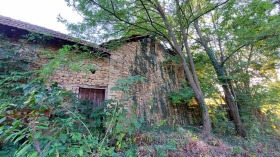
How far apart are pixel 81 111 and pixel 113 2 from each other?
3426 mm

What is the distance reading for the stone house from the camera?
13.8ft

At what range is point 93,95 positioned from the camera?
4816 millimetres

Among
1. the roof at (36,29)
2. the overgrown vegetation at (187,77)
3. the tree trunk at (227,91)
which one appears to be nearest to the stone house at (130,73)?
the roof at (36,29)

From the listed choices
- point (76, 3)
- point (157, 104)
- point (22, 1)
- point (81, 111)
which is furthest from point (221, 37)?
point (22, 1)

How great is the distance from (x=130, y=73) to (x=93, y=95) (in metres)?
1.88

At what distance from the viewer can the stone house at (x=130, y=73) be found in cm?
421

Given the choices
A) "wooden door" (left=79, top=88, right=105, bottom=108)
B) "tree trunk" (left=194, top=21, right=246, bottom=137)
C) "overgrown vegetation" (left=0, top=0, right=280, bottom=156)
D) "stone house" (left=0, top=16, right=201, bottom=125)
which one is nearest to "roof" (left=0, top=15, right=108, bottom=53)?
"stone house" (left=0, top=16, right=201, bottom=125)

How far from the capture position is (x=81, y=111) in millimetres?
3803

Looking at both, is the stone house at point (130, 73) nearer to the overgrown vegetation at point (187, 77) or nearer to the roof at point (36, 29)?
the roof at point (36, 29)

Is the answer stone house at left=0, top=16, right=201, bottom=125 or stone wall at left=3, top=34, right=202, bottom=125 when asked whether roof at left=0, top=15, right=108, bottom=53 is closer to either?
stone house at left=0, top=16, right=201, bottom=125

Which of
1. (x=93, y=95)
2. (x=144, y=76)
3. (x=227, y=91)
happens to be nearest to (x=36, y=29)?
(x=93, y=95)

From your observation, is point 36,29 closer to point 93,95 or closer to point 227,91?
point 93,95

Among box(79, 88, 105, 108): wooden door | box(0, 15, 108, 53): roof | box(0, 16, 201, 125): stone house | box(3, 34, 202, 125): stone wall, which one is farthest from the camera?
box(79, 88, 105, 108): wooden door

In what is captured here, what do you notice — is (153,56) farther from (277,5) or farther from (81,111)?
(277,5)
